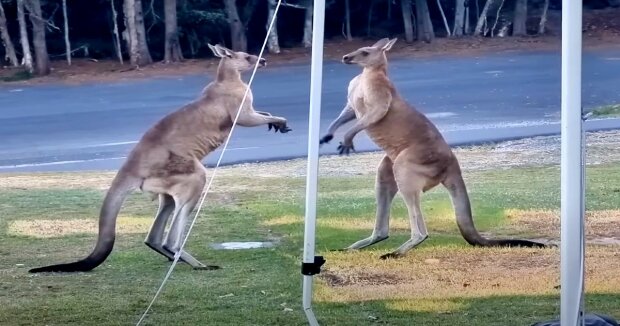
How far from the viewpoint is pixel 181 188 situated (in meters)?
7.55

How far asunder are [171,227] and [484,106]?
240cm

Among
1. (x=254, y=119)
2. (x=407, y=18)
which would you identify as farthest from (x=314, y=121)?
(x=407, y=18)

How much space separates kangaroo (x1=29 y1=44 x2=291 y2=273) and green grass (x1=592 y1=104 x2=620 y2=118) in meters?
2.54

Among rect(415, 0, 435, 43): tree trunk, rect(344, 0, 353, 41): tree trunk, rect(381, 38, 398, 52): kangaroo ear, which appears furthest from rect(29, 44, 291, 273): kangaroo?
rect(415, 0, 435, 43): tree trunk

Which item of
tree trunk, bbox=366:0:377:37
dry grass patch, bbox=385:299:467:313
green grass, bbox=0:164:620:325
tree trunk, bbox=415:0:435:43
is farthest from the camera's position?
tree trunk, bbox=415:0:435:43

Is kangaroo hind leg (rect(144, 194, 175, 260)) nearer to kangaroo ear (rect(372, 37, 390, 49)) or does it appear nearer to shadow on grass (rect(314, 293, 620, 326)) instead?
shadow on grass (rect(314, 293, 620, 326))

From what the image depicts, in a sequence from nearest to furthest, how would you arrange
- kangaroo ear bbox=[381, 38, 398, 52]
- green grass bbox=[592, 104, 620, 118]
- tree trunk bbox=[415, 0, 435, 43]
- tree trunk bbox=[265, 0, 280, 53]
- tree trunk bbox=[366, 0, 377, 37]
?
kangaroo ear bbox=[381, 38, 398, 52], tree trunk bbox=[265, 0, 280, 53], tree trunk bbox=[366, 0, 377, 37], tree trunk bbox=[415, 0, 435, 43], green grass bbox=[592, 104, 620, 118]

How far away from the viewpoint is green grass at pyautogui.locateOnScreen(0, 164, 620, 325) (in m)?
6.70

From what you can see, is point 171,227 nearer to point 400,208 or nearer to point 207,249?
point 207,249

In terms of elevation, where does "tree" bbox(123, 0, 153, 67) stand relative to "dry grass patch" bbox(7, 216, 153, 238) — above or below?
above

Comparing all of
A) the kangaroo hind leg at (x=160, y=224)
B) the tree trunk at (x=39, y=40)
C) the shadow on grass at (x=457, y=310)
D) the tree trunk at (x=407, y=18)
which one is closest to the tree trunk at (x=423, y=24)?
the tree trunk at (x=407, y=18)

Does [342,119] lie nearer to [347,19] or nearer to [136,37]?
[347,19]

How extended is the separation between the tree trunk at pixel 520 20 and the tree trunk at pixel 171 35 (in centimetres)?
229

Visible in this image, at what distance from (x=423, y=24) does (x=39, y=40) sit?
105 inches
